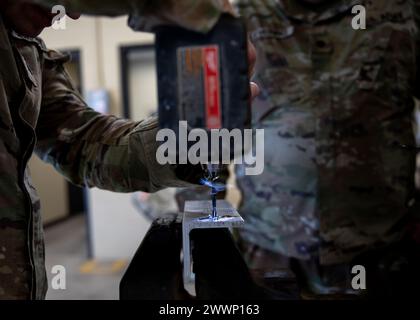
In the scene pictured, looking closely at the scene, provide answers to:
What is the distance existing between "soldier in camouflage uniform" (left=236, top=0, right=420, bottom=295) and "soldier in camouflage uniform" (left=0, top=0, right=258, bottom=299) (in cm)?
39

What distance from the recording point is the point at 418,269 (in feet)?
2.46

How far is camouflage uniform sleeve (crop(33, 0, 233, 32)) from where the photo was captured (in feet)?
0.91

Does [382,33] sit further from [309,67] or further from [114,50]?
[114,50]

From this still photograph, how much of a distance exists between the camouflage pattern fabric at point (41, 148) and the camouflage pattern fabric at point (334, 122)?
0.34m

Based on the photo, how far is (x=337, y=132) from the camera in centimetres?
81

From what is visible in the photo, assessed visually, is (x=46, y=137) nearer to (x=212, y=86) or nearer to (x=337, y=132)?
(x=212, y=86)

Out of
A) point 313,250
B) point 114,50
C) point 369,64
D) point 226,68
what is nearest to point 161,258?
point 226,68

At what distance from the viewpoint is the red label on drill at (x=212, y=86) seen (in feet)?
0.94

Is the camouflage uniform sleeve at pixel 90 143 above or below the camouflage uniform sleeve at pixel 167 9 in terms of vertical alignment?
below

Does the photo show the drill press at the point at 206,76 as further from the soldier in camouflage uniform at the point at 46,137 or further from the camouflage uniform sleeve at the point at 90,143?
the camouflage uniform sleeve at the point at 90,143

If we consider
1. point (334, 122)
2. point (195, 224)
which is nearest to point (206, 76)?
point (195, 224)

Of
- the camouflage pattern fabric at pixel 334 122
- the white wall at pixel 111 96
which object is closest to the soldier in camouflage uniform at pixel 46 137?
the camouflage pattern fabric at pixel 334 122

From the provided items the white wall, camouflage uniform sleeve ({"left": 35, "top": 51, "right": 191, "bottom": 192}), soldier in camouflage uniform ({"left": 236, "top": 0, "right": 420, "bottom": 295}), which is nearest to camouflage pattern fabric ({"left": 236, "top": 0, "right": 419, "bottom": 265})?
soldier in camouflage uniform ({"left": 236, "top": 0, "right": 420, "bottom": 295})

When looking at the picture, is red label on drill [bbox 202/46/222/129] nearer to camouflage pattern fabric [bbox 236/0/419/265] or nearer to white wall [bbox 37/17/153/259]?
camouflage pattern fabric [bbox 236/0/419/265]
